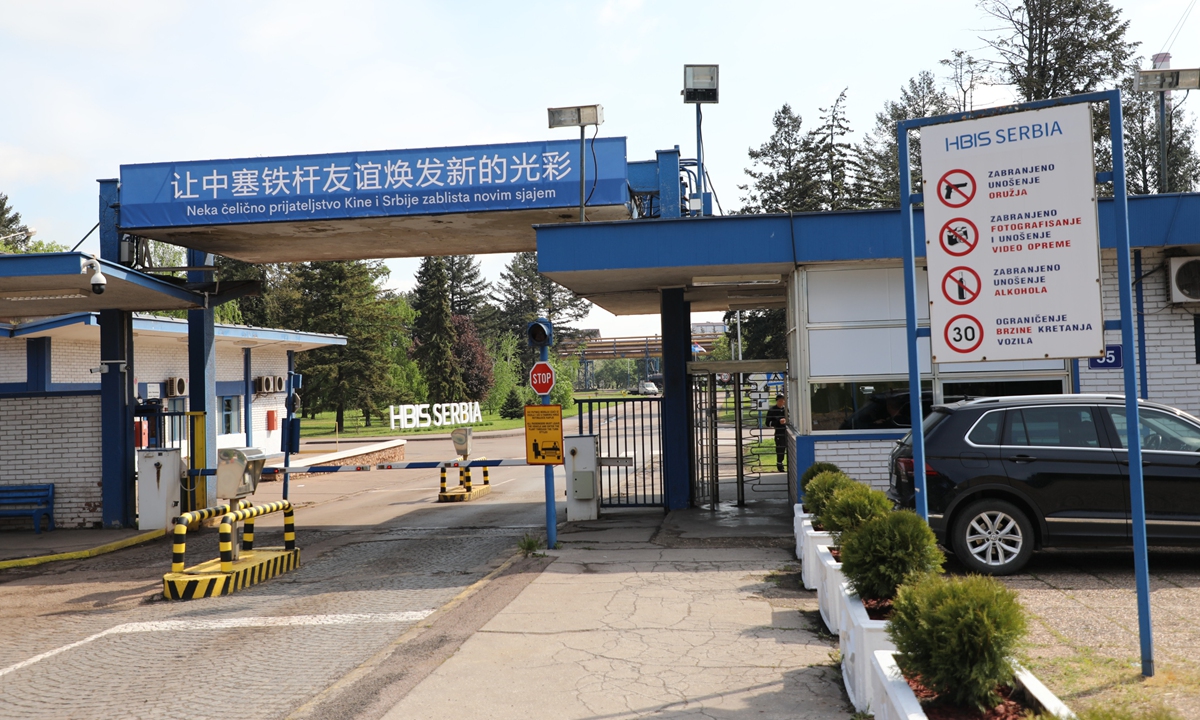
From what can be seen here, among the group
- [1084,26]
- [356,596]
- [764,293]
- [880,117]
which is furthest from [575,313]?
[356,596]

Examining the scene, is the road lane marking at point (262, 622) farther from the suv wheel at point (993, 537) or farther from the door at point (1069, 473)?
the door at point (1069, 473)

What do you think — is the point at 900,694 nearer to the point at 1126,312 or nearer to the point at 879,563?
the point at 879,563

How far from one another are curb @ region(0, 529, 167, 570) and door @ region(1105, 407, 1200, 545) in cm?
1369

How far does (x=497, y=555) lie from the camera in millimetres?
12719

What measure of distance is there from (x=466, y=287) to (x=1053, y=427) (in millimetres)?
91112

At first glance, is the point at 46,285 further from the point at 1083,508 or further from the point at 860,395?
the point at 1083,508

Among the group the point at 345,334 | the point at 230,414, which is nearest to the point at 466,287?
the point at 345,334

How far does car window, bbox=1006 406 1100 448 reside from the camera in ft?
30.7

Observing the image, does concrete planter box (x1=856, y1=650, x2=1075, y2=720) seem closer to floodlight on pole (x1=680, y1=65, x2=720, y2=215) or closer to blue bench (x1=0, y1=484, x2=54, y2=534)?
floodlight on pole (x1=680, y1=65, x2=720, y2=215)

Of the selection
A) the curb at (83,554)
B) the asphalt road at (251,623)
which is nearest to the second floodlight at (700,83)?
the asphalt road at (251,623)

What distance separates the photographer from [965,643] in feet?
14.3

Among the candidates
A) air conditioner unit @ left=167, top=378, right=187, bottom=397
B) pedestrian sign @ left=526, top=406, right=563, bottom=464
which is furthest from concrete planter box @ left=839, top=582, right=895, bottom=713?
air conditioner unit @ left=167, top=378, right=187, bottom=397

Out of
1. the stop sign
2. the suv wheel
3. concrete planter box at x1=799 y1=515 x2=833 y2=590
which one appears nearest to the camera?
concrete planter box at x1=799 y1=515 x2=833 y2=590

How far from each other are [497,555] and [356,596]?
2834mm
